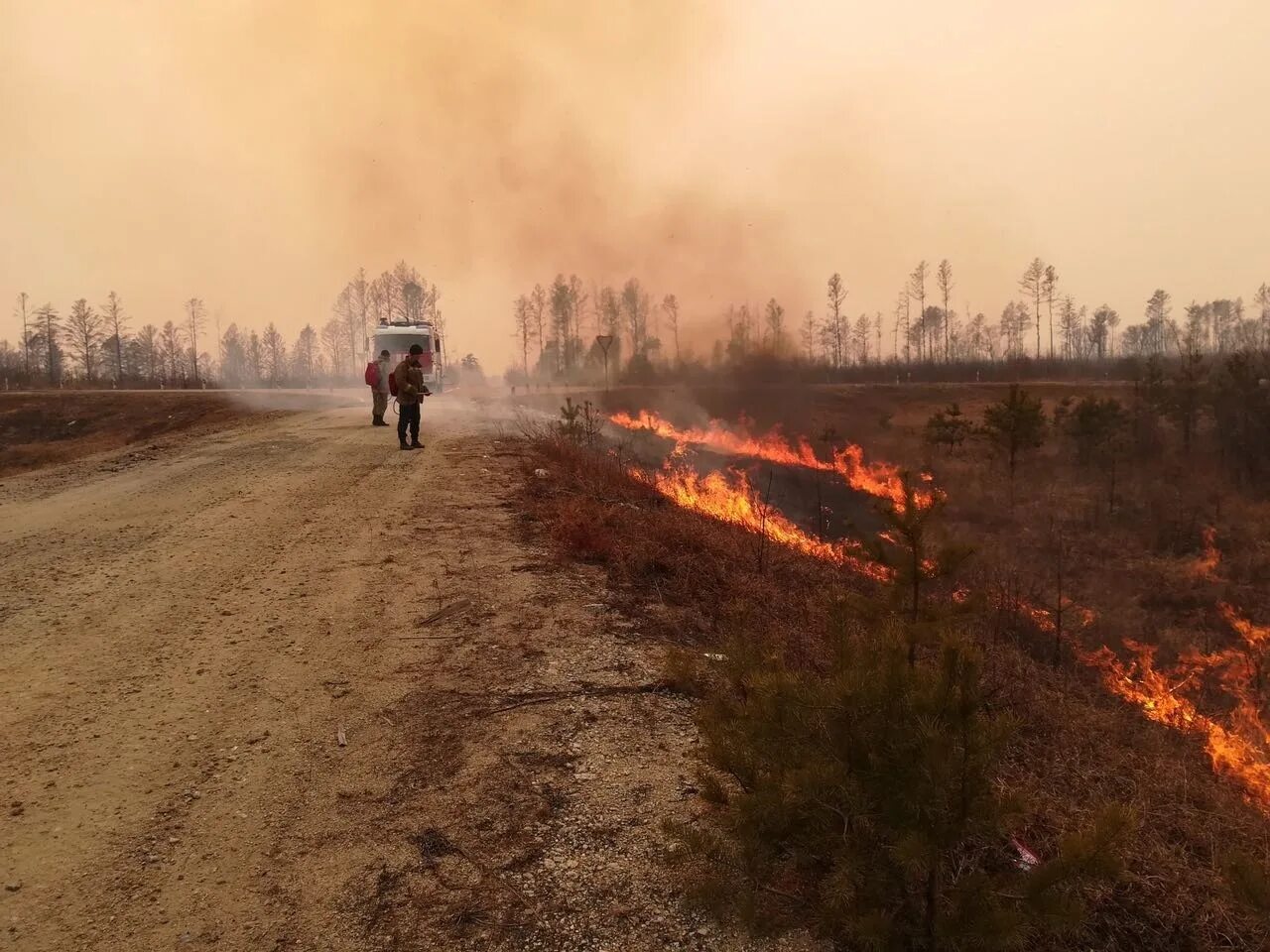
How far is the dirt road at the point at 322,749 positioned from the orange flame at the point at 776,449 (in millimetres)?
17541

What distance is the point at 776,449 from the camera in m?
27.2

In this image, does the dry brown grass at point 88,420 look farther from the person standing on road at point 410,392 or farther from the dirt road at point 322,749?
the dirt road at point 322,749

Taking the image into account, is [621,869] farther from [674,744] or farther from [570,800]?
[674,744]

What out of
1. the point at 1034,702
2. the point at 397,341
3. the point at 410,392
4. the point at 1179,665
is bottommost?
the point at 1179,665

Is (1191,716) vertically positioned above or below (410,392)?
below

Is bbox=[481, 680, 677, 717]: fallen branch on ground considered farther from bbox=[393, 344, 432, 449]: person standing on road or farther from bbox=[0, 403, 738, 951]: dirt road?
bbox=[393, 344, 432, 449]: person standing on road

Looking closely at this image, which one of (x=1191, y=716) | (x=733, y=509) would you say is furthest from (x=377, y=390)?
(x=1191, y=716)

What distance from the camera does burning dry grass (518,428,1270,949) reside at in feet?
9.84

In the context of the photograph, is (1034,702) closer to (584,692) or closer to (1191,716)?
(584,692)

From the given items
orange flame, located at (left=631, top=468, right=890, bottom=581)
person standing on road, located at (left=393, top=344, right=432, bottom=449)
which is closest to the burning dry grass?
orange flame, located at (left=631, top=468, right=890, bottom=581)

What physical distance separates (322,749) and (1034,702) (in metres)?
5.27

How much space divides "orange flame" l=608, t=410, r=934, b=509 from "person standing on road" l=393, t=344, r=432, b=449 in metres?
11.8

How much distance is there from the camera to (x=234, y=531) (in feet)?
24.6

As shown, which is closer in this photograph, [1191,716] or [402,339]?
[1191,716]
